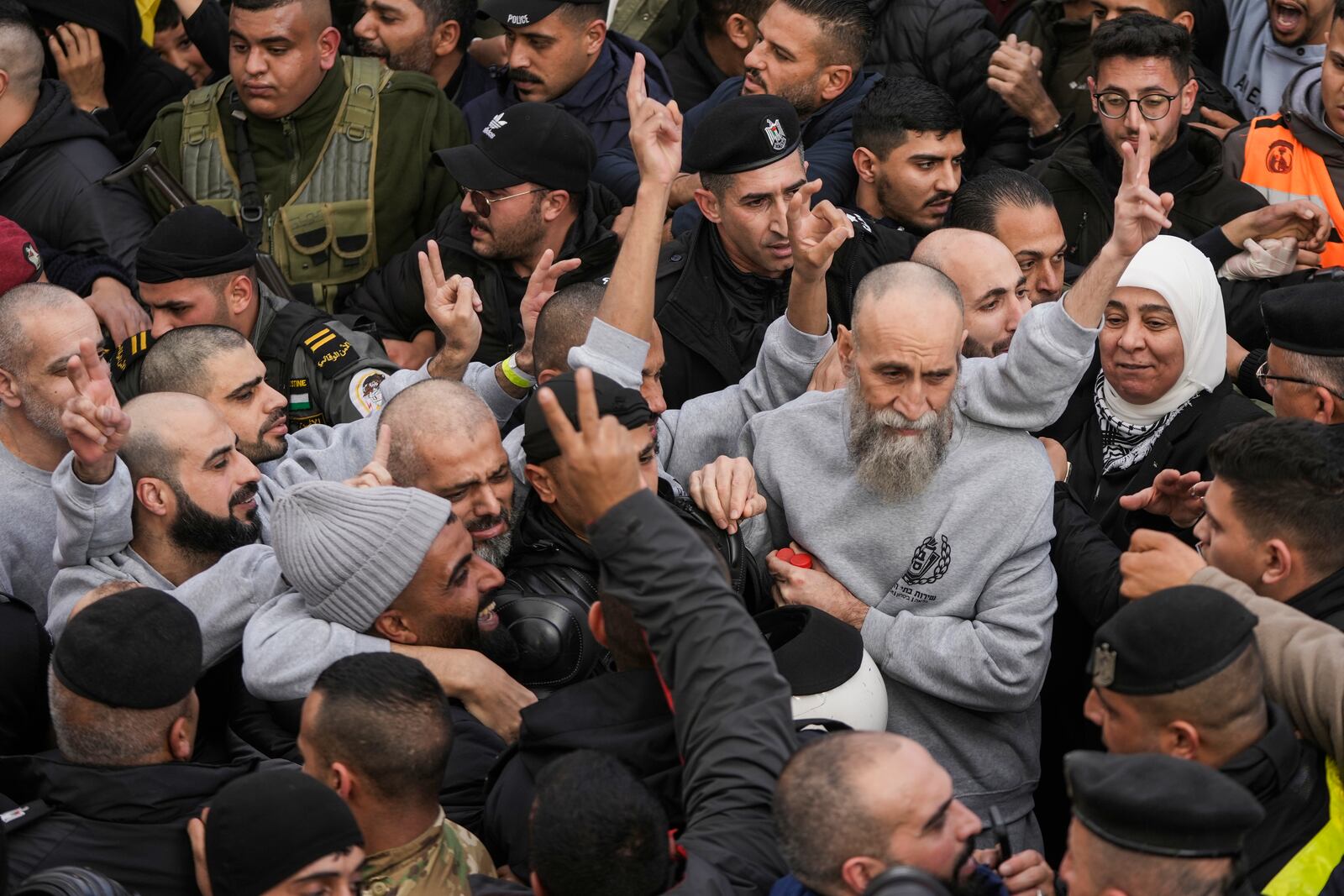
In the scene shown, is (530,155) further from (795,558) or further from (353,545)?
(353,545)

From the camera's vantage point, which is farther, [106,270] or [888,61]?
[888,61]

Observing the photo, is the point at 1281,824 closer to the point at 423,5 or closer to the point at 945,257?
the point at 945,257

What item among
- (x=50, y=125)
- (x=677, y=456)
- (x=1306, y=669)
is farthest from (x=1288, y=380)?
(x=50, y=125)

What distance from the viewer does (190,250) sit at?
18.5 ft

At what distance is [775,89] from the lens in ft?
21.4

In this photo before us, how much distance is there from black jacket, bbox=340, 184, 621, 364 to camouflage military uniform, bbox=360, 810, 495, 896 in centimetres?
283

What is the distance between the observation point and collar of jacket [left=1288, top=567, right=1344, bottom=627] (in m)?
3.61

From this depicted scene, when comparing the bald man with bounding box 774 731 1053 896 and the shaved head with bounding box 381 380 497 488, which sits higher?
the bald man with bounding box 774 731 1053 896

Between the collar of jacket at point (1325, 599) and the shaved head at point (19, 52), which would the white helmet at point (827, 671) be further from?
the shaved head at point (19, 52)

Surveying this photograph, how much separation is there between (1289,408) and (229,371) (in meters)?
3.26

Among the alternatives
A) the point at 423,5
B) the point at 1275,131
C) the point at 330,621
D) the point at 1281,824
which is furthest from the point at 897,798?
the point at 423,5

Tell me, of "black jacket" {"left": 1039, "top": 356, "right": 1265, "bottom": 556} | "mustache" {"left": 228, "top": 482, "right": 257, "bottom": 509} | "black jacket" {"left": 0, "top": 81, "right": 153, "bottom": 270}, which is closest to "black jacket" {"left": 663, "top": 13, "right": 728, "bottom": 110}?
"black jacket" {"left": 0, "top": 81, "right": 153, "bottom": 270}

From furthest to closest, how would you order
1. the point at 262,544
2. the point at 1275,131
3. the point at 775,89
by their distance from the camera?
the point at 775,89 < the point at 1275,131 < the point at 262,544

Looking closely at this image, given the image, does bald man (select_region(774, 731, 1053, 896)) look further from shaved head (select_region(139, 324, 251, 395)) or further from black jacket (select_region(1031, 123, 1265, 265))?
black jacket (select_region(1031, 123, 1265, 265))
